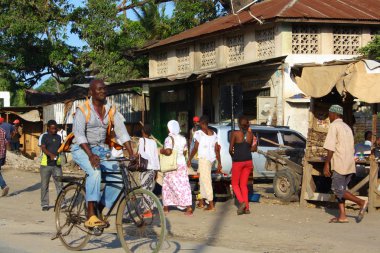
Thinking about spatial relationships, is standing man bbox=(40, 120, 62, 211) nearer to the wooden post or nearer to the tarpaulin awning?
the tarpaulin awning

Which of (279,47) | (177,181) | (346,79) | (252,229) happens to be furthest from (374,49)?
(252,229)

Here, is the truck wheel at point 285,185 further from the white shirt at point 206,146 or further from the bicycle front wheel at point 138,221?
the bicycle front wheel at point 138,221

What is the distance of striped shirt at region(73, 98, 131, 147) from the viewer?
25.0 ft

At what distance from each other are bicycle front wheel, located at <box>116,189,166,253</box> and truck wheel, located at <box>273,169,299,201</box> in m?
6.61

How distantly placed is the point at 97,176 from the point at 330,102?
703 centimetres

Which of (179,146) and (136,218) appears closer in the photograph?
(136,218)

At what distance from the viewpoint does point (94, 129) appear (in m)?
7.74

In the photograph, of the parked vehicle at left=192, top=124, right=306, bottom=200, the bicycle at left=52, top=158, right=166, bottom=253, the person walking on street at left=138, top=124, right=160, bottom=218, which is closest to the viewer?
the bicycle at left=52, top=158, right=166, bottom=253

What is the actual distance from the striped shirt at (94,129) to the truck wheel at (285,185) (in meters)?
6.44

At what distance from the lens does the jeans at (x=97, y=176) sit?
24.9ft

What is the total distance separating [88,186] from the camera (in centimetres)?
761

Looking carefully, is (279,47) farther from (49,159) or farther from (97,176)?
(97,176)

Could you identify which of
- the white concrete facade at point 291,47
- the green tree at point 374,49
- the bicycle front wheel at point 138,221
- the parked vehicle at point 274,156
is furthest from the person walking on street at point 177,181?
the white concrete facade at point 291,47

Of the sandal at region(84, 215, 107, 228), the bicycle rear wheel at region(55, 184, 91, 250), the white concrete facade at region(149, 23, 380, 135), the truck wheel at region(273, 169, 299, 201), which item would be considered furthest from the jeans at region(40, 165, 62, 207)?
the white concrete facade at region(149, 23, 380, 135)
